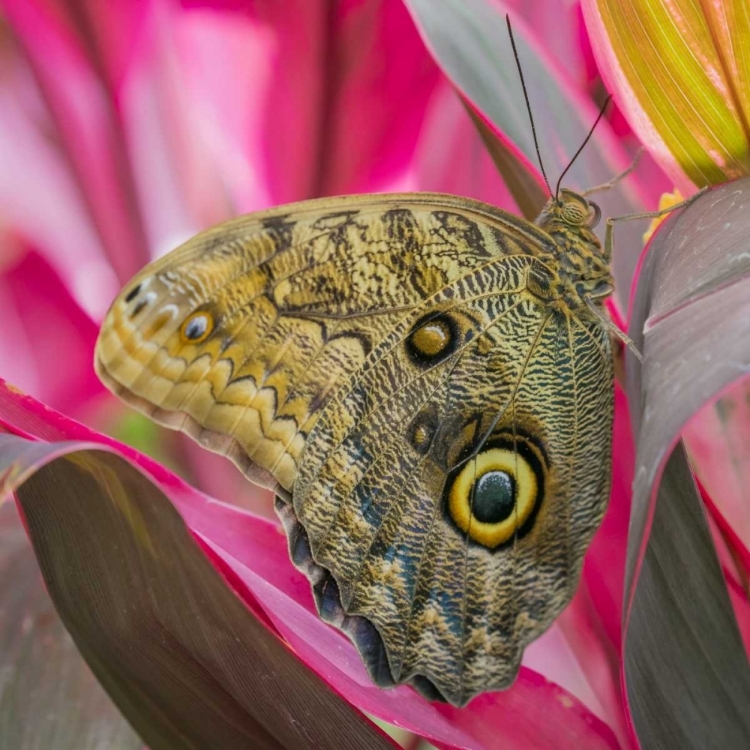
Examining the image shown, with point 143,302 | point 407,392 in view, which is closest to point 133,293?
point 143,302

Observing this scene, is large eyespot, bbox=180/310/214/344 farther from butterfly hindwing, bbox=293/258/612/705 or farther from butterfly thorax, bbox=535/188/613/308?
butterfly thorax, bbox=535/188/613/308

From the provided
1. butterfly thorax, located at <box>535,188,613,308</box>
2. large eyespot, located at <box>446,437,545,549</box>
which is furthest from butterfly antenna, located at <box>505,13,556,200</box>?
large eyespot, located at <box>446,437,545,549</box>

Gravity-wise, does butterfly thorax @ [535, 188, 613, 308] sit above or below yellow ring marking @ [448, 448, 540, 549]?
above

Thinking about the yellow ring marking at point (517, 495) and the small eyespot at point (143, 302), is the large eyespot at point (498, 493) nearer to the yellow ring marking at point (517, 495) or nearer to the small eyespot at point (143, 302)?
the yellow ring marking at point (517, 495)

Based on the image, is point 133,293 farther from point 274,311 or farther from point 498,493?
point 498,493

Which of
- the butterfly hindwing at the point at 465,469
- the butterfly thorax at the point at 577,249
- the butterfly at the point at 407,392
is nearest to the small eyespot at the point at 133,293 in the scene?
the butterfly at the point at 407,392

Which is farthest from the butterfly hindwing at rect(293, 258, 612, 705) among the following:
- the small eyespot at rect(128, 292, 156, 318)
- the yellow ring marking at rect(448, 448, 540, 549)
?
the small eyespot at rect(128, 292, 156, 318)

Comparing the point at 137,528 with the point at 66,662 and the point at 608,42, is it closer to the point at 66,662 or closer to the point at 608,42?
the point at 66,662

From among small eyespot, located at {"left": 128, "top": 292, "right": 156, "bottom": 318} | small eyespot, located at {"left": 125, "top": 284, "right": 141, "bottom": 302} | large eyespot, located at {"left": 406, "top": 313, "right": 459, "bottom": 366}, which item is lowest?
large eyespot, located at {"left": 406, "top": 313, "right": 459, "bottom": 366}
